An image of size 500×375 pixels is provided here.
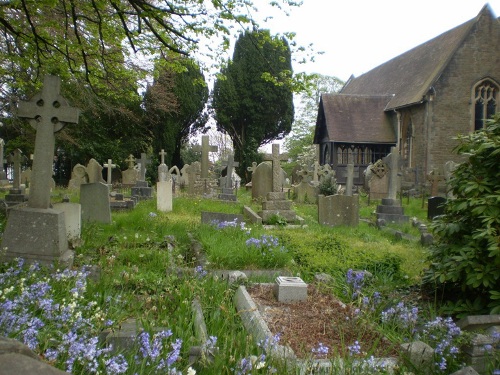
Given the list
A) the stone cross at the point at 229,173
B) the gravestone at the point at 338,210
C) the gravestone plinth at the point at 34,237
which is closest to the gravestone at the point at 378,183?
the stone cross at the point at 229,173

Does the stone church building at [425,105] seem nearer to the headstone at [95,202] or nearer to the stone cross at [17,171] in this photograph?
the headstone at [95,202]

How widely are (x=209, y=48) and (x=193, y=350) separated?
7.66 meters

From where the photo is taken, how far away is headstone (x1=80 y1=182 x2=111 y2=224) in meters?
9.25

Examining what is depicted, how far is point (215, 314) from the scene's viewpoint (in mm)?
3963

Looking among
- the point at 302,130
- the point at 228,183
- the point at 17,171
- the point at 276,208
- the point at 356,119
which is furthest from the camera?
the point at 302,130

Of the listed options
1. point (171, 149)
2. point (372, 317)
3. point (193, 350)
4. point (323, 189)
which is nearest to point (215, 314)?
point (193, 350)

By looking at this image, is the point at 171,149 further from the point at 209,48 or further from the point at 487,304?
the point at 487,304

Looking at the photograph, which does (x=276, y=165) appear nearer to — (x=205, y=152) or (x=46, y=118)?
(x=46, y=118)

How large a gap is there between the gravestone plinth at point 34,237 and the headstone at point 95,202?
3.60 metres

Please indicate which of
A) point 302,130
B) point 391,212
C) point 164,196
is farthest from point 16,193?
point 302,130

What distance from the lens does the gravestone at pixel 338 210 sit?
11320 mm

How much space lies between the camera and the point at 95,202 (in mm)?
9305

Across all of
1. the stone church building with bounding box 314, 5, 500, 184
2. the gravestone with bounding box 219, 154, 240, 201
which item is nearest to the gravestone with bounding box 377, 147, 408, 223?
the gravestone with bounding box 219, 154, 240, 201

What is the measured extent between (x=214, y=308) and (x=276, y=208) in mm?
7001
